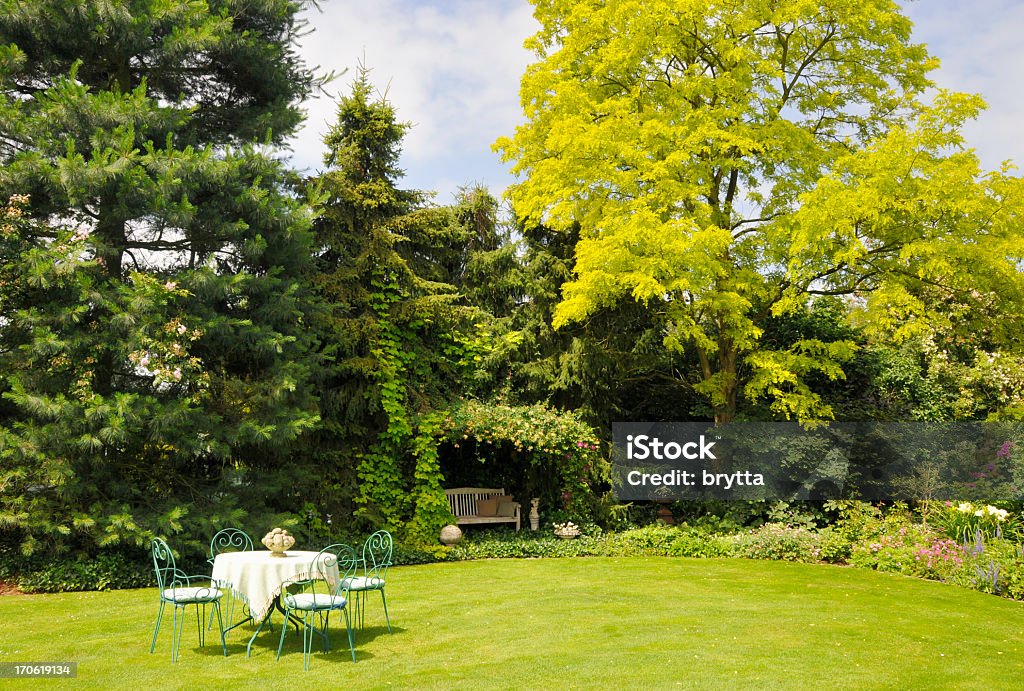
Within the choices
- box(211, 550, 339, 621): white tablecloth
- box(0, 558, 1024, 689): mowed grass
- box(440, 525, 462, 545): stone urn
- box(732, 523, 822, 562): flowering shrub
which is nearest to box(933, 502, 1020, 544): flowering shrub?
box(0, 558, 1024, 689): mowed grass

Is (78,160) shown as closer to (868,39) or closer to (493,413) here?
(493,413)

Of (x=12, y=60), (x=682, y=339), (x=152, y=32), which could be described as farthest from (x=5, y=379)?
(x=682, y=339)

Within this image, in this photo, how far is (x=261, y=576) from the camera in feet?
22.9

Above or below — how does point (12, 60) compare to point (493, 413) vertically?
above

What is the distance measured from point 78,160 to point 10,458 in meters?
3.80

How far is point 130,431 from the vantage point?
34.5 feet

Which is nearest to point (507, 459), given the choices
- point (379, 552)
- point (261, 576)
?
point (379, 552)

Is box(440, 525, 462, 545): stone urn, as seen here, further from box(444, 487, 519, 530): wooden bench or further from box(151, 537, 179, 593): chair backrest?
box(151, 537, 179, 593): chair backrest

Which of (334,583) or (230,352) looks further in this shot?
(230,352)

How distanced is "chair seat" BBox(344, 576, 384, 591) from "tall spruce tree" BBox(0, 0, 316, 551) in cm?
400

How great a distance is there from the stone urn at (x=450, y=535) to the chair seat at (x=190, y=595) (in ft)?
22.6

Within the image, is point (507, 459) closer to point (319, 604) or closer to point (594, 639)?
point (594, 639)

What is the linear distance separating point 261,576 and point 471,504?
8389mm

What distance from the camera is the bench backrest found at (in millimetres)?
14973
